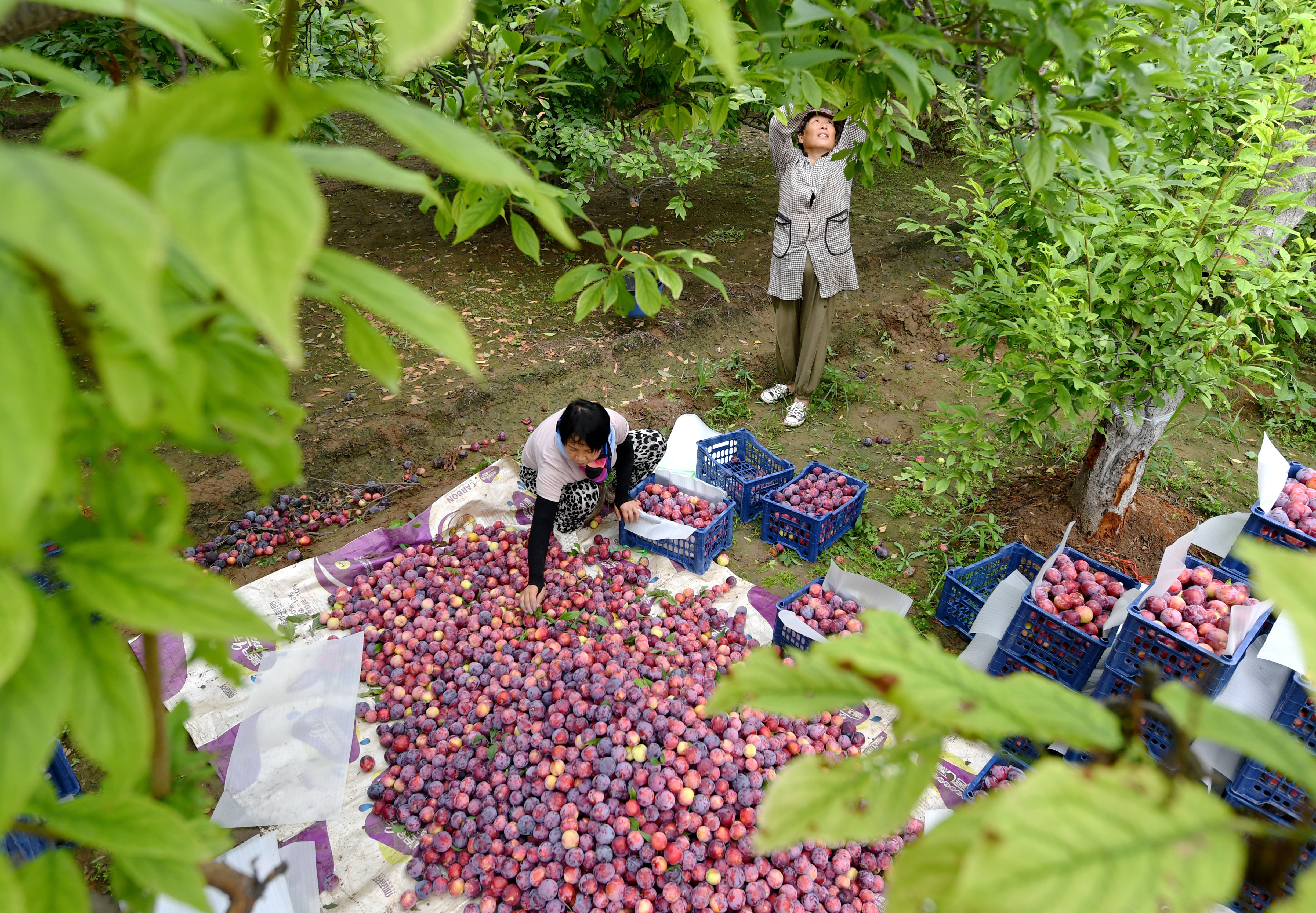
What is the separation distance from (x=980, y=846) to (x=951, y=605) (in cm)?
343

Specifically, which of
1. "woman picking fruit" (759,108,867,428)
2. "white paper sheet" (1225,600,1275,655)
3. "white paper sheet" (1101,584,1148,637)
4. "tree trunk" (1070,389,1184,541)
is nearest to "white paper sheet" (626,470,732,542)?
"woman picking fruit" (759,108,867,428)

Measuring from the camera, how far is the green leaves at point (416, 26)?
1.19 ft

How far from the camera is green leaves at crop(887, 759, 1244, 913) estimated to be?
0.40 m

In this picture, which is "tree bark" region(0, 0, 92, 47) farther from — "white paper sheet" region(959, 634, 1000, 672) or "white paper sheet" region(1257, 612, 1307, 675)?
"white paper sheet" region(959, 634, 1000, 672)

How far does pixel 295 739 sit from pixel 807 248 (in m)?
4.28

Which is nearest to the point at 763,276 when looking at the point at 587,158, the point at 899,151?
the point at 587,158

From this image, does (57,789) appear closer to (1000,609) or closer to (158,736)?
(158,736)

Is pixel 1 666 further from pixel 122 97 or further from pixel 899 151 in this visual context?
pixel 899 151

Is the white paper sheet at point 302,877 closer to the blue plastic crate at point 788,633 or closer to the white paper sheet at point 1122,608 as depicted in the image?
the blue plastic crate at point 788,633

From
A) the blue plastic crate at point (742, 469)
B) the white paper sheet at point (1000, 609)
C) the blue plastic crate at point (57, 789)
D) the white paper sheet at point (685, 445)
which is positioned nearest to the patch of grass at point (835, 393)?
the blue plastic crate at point (742, 469)

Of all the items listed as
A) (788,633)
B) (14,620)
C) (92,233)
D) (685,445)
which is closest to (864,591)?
(788,633)

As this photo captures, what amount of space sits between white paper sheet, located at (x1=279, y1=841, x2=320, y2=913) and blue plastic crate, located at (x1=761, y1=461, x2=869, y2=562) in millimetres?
2597

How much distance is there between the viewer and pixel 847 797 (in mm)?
597

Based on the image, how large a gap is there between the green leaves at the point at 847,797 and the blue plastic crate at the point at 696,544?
3.04 metres
